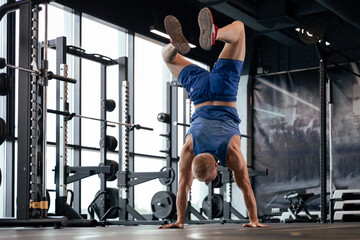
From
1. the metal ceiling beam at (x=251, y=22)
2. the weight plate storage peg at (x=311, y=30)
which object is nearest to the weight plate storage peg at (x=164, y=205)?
the weight plate storage peg at (x=311, y=30)

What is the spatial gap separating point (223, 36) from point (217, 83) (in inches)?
13.4

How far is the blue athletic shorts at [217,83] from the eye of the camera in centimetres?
353

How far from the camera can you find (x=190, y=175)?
3.51 m

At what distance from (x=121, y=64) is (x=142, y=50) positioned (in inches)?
93.7

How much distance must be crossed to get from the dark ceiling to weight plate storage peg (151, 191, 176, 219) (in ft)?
7.91

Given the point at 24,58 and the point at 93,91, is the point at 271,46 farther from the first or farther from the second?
the point at 24,58

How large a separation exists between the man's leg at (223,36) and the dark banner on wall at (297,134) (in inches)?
274

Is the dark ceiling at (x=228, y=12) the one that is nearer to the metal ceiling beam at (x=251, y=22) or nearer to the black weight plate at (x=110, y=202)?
the metal ceiling beam at (x=251, y=22)

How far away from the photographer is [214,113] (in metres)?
3.50

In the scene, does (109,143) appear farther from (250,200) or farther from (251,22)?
(251,22)

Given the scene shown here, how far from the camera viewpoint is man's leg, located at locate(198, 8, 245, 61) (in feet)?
11.7

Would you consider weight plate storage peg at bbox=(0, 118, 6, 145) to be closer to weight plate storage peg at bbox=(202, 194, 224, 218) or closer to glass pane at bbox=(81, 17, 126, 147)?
glass pane at bbox=(81, 17, 126, 147)

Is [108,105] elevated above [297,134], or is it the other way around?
[108,105]

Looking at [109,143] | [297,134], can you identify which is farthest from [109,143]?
[297,134]
